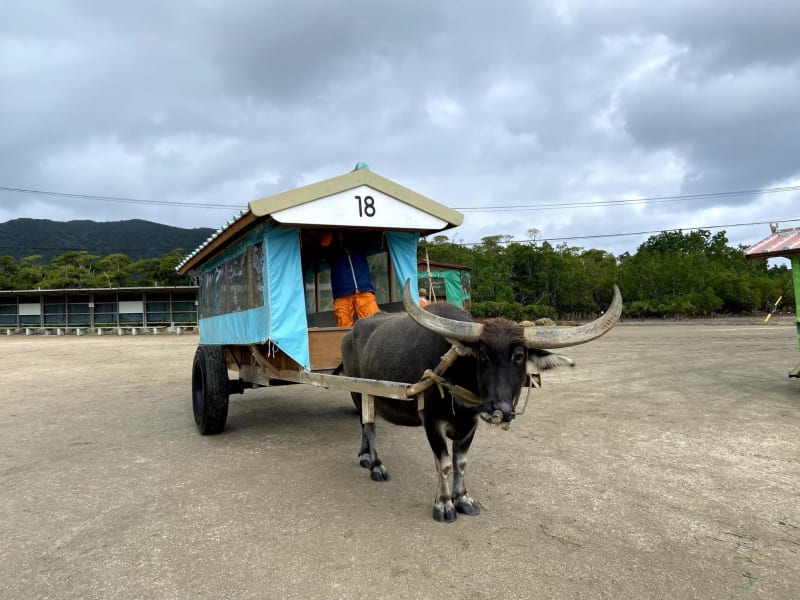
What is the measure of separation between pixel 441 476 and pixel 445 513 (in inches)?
8.9

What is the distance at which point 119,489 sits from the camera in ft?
13.5

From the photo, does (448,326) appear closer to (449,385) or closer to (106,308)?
(449,385)

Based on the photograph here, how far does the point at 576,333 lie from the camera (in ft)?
9.34

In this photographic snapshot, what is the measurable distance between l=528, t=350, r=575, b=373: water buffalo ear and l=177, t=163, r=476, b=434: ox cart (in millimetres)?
1207

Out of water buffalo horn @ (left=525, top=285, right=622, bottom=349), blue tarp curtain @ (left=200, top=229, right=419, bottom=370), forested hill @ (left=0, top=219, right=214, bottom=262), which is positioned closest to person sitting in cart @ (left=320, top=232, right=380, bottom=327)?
blue tarp curtain @ (left=200, top=229, right=419, bottom=370)

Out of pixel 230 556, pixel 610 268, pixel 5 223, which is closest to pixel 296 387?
pixel 230 556

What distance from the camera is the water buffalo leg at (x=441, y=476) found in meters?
3.31

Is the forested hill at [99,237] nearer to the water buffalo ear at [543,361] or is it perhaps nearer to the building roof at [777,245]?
the building roof at [777,245]

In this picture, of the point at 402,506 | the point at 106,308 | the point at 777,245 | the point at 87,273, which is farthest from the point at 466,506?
the point at 87,273

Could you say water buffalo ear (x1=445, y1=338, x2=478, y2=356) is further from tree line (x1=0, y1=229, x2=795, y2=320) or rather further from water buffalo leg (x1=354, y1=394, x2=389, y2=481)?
tree line (x1=0, y1=229, x2=795, y2=320)

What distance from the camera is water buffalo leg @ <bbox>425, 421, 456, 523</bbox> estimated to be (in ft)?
10.9

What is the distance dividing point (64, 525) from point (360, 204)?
11.2 feet

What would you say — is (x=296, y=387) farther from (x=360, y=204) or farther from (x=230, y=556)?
(x=230, y=556)

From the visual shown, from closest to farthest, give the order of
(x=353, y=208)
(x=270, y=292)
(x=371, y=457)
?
(x=371, y=457) → (x=270, y=292) → (x=353, y=208)
